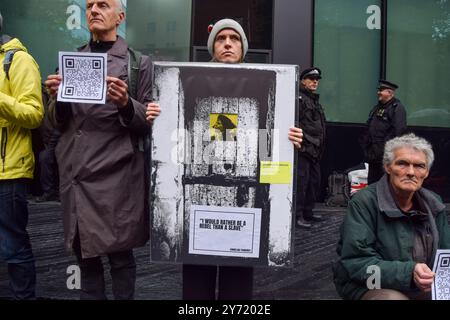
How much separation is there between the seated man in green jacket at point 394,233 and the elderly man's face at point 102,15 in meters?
1.53

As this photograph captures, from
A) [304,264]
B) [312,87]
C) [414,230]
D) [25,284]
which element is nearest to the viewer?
[414,230]

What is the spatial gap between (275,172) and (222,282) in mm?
643

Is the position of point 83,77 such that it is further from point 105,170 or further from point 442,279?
point 442,279

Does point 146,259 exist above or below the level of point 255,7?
below

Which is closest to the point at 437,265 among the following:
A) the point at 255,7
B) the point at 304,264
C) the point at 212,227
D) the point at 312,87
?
the point at 212,227

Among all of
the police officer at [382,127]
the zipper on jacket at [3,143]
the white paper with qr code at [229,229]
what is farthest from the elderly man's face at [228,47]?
the police officer at [382,127]

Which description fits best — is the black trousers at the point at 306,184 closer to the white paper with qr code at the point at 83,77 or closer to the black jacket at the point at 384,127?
the black jacket at the point at 384,127

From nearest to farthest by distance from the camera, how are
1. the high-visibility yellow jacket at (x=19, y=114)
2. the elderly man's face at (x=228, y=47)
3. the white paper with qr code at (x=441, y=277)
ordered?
the white paper with qr code at (x=441, y=277) → the elderly man's face at (x=228, y=47) → the high-visibility yellow jacket at (x=19, y=114)

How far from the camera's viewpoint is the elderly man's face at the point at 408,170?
2.93m

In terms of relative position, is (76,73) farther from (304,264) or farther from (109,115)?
(304,264)

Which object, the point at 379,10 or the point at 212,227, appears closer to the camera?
the point at 212,227

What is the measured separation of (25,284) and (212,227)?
4.47 ft

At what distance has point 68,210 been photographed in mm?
2959

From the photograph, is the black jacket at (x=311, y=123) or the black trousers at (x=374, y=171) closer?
the black jacket at (x=311, y=123)
